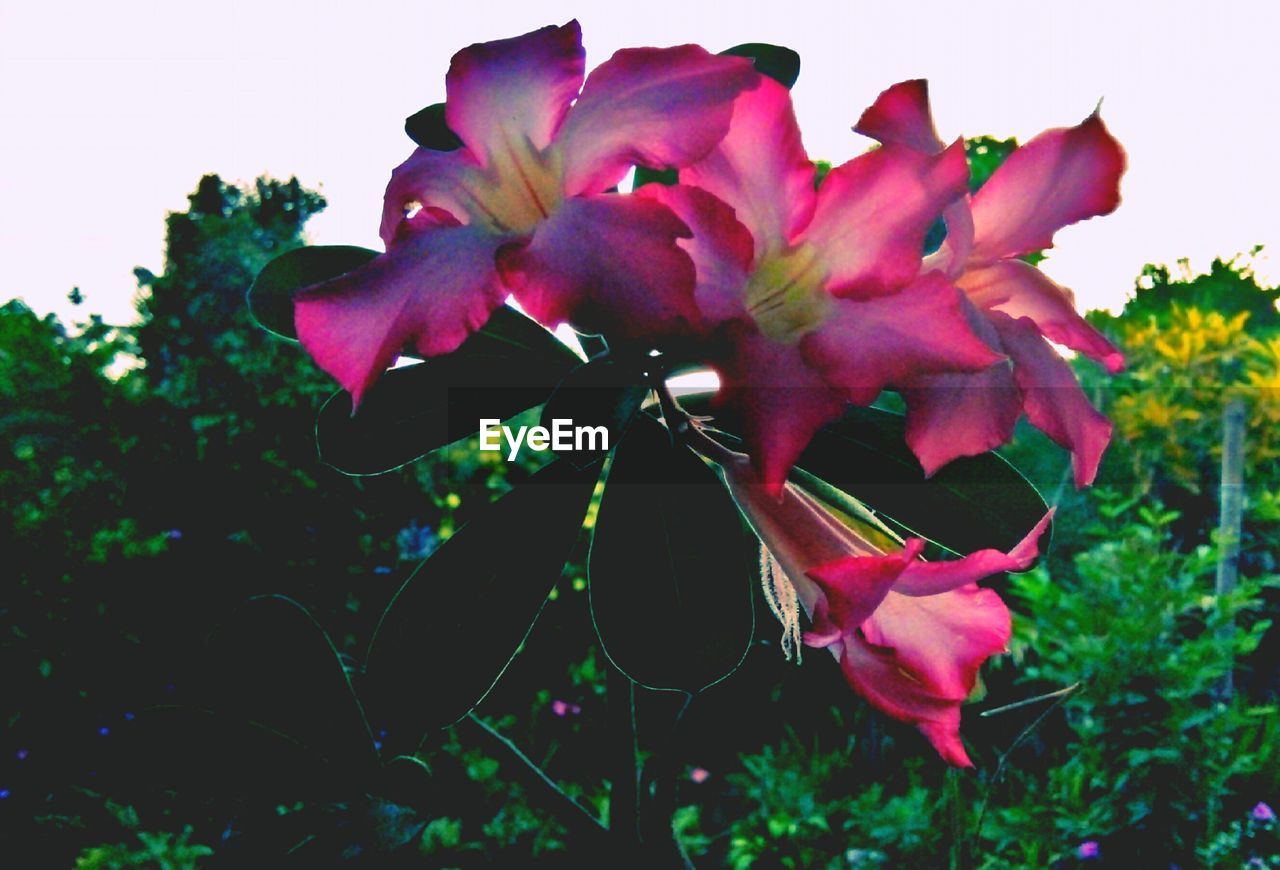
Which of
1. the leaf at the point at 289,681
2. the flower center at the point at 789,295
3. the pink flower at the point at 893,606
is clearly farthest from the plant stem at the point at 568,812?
the flower center at the point at 789,295

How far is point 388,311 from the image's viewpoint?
0.37 m

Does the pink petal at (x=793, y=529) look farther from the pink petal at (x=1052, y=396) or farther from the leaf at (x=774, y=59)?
the leaf at (x=774, y=59)

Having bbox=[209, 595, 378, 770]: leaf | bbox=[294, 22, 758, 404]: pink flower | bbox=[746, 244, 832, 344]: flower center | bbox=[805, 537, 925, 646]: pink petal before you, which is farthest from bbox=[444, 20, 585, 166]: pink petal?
bbox=[209, 595, 378, 770]: leaf

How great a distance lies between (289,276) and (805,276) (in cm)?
30

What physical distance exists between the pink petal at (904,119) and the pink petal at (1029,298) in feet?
0.23

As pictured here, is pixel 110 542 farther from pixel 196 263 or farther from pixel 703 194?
pixel 703 194

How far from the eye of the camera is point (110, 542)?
283 centimetres

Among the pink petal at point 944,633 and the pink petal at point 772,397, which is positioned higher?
the pink petal at point 772,397

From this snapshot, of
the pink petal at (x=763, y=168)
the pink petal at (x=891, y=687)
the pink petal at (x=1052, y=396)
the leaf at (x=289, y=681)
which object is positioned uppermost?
the pink petal at (x=763, y=168)

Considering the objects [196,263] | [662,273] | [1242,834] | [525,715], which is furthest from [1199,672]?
[196,263]

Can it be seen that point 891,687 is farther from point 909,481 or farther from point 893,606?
point 909,481

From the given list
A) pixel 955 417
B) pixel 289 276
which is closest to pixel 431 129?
pixel 289 276

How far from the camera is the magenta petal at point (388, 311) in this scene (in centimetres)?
37

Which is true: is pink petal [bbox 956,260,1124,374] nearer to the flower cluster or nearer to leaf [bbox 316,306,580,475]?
the flower cluster
